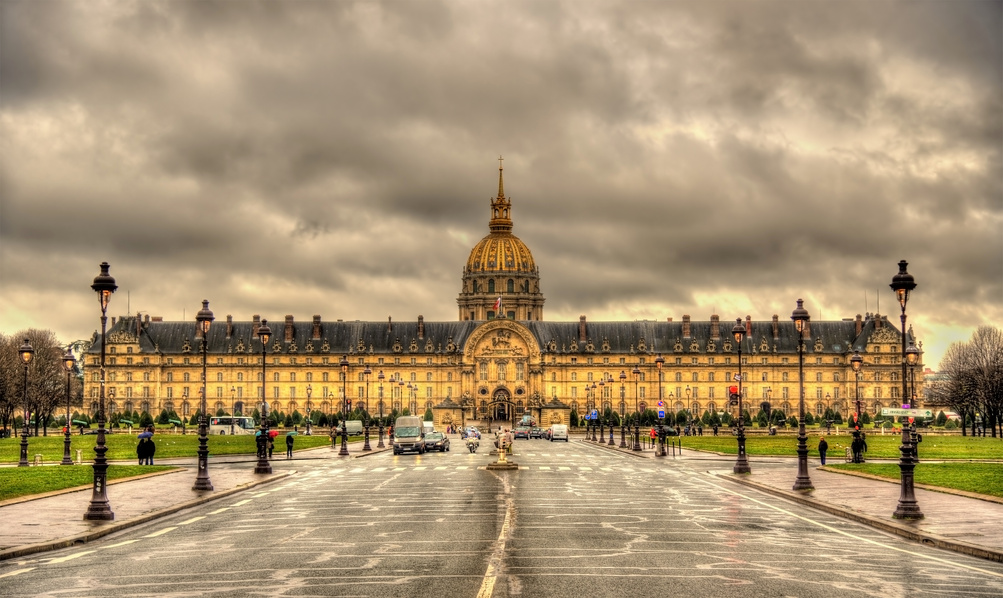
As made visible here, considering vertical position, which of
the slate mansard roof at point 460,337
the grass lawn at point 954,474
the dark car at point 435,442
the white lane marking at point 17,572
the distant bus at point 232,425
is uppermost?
the slate mansard roof at point 460,337

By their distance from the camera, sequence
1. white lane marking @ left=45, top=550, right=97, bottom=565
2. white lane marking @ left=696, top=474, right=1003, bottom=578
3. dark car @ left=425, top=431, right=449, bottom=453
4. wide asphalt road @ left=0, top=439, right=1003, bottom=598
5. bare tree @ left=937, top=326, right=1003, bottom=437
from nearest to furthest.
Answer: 1. wide asphalt road @ left=0, top=439, right=1003, bottom=598
2. white lane marking @ left=696, top=474, right=1003, bottom=578
3. white lane marking @ left=45, top=550, right=97, bottom=565
4. dark car @ left=425, top=431, right=449, bottom=453
5. bare tree @ left=937, top=326, right=1003, bottom=437

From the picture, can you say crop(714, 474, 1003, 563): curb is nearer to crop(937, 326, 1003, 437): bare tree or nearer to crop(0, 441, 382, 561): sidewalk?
crop(0, 441, 382, 561): sidewalk

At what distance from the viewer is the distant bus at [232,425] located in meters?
134

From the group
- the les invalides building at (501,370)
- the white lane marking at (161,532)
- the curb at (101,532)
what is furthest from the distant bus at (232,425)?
the white lane marking at (161,532)

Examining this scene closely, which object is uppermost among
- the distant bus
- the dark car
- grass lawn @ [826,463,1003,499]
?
grass lawn @ [826,463,1003,499]

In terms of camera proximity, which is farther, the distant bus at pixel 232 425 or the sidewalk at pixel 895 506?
the distant bus at pixel 232 425

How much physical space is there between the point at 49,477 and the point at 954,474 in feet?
113

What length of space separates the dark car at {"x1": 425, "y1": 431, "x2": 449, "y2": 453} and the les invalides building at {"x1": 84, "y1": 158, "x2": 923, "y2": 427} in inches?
3927

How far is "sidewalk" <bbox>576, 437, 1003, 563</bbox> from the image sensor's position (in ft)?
84.0

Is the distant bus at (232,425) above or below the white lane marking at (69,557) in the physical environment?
below

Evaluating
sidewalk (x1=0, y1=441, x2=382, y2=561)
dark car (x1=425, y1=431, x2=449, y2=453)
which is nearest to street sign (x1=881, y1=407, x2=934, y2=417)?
sidewalk (x1=0, y1=441, x2=382, y2=561)

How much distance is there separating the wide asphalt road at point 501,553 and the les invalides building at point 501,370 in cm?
14530

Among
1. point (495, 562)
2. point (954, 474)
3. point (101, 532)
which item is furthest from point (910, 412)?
point (101, 532)

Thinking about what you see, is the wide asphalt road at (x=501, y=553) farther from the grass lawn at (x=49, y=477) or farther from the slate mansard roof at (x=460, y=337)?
the slate mansard roof at (x=460, y=337)
